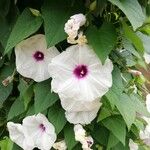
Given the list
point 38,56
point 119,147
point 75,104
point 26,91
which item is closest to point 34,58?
point 38,56

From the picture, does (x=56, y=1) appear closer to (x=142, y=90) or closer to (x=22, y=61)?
(x=22, y=61)

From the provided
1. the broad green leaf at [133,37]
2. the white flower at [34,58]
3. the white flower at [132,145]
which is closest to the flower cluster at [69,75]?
the white flower at [34,58]

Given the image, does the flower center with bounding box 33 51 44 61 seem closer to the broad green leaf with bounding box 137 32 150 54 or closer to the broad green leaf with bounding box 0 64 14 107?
the broad green leaf with bounding box 0 64 14 107

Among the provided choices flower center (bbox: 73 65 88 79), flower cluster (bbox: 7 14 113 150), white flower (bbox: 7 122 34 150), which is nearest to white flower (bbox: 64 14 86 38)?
flower cluster (bbox: 7 14 113 150)

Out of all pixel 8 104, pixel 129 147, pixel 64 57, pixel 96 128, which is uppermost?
pixel 64 57

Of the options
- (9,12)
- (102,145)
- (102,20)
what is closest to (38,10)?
(9,12)
